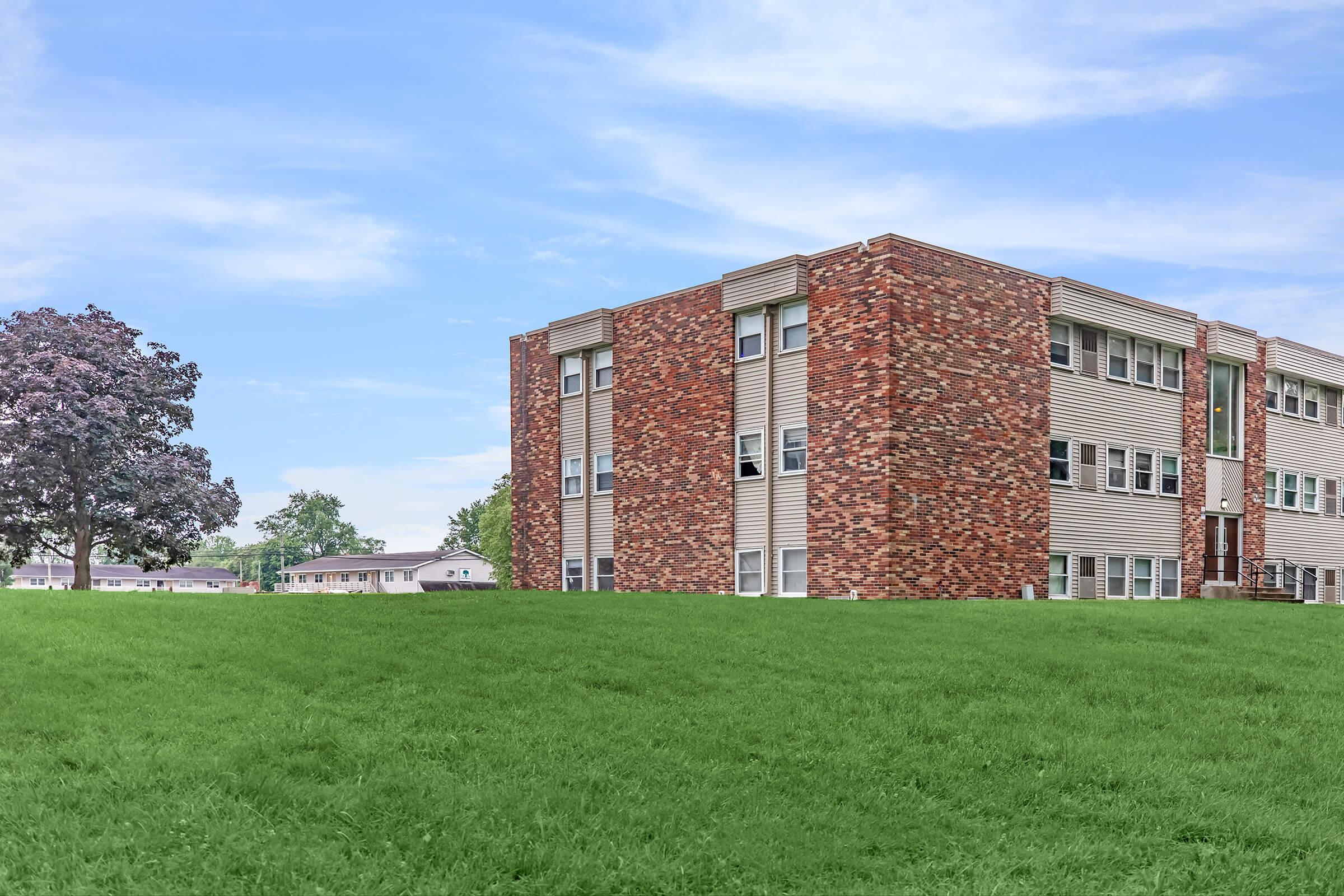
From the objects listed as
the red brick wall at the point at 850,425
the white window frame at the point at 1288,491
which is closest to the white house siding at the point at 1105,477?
the red brick wall at the point at 850,425

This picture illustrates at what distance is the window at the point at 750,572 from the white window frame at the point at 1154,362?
1179cm

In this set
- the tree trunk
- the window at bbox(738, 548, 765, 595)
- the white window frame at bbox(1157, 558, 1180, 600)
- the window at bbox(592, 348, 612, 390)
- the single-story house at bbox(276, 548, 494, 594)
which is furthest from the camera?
the single-story house at bbox(276, 548, 494, 594)

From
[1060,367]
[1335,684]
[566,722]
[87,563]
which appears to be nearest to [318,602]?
[566,722]

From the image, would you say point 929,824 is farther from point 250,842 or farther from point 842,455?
point 842,455

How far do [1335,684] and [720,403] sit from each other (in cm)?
1658

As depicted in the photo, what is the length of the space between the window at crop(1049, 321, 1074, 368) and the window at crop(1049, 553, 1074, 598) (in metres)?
4.75

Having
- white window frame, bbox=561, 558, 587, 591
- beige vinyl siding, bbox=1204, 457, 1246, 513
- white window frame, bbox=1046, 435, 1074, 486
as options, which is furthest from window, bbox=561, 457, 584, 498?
beige vinyl siding, bbox=1204, 457, 1246, 513

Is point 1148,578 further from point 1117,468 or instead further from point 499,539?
point 499,539

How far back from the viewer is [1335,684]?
13.7m

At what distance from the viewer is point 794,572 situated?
2650cm

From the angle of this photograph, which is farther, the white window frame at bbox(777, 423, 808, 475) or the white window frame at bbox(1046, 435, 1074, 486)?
the white window frame at bbox(1046, 435, 1074, 486)

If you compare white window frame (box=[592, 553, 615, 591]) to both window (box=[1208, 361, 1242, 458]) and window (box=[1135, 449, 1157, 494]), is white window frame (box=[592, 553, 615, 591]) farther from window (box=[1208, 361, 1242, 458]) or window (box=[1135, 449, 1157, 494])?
window (box=[1208, 361, 1242, 458])

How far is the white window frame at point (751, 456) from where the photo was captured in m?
27.2

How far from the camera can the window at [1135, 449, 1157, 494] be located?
99.9 feet
